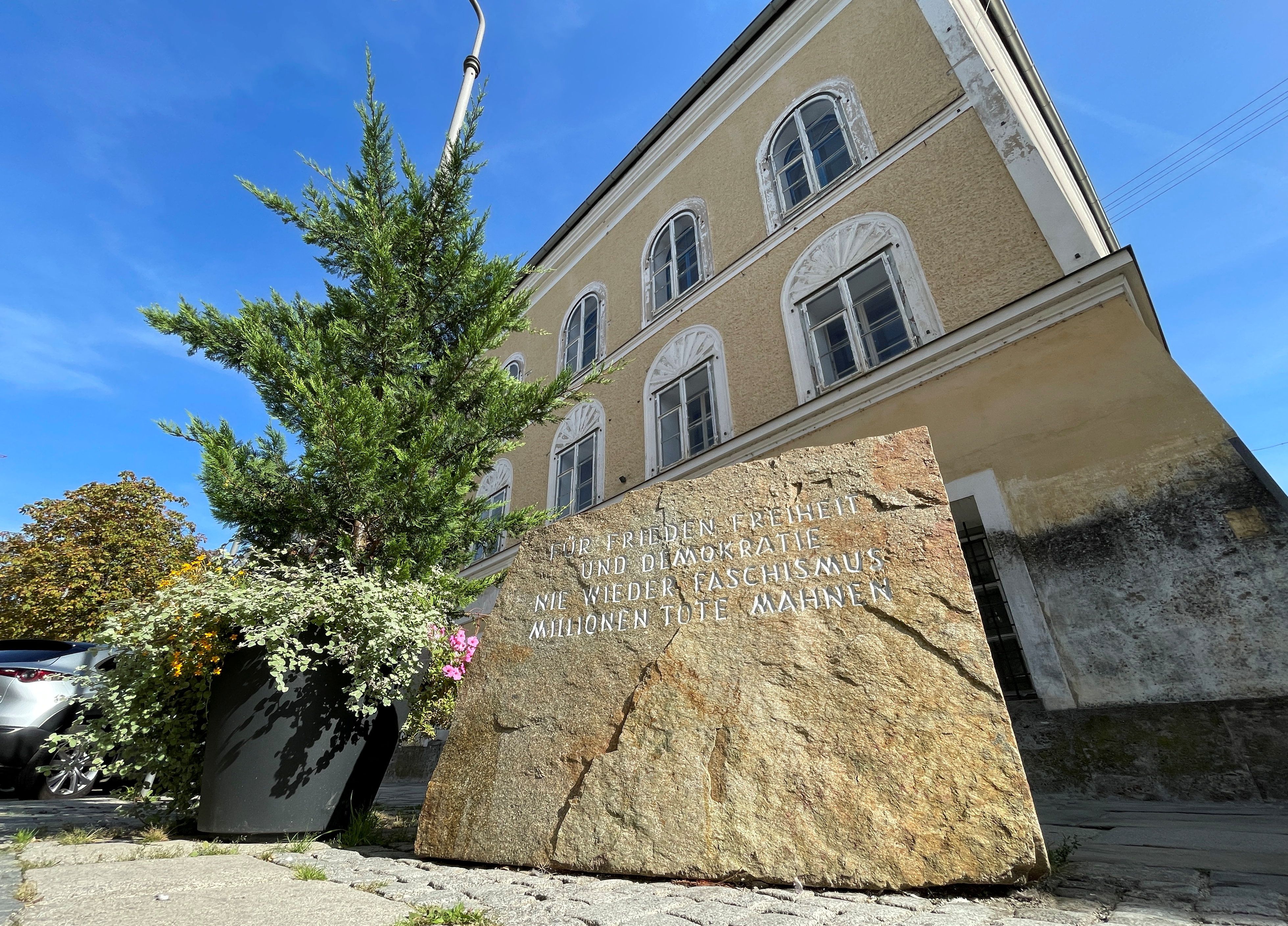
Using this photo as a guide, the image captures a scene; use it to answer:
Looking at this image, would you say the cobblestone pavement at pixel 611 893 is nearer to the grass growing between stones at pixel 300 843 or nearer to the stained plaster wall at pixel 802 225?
the grass growing between stones at pixel 300 843

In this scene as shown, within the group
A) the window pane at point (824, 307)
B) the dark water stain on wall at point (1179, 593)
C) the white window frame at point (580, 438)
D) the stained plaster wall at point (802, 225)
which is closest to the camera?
the dark water stain on wall at point (1179, 593)

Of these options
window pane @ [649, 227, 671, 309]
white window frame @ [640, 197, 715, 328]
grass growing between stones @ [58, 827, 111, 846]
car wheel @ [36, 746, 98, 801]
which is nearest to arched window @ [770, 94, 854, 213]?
white window frame @ [640, 197, 715, 328]

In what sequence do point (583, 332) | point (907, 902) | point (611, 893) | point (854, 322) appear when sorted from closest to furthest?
1. point (907, 902)
2. point (611, 893)
3. point (854, 322)
4. point (583, 332)

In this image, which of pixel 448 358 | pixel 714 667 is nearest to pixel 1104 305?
pixel 714 667

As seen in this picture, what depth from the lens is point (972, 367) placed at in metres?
5.86

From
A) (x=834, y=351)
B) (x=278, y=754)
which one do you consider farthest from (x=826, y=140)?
(x=278, y=754)

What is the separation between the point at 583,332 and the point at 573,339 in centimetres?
39

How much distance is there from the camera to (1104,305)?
5215 millimetres

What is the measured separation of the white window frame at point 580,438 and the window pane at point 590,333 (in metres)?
1.06

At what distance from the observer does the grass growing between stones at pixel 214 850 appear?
106 inches

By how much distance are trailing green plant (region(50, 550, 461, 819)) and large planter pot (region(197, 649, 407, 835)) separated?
0.10 meters

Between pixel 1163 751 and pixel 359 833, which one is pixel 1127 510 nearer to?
pixel 1163 751

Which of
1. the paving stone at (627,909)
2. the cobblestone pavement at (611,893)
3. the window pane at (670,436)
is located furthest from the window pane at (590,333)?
the paving stone at (627,909)

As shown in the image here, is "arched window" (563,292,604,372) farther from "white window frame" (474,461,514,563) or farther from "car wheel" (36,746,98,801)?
"car wheel" (36,746,98,801)
